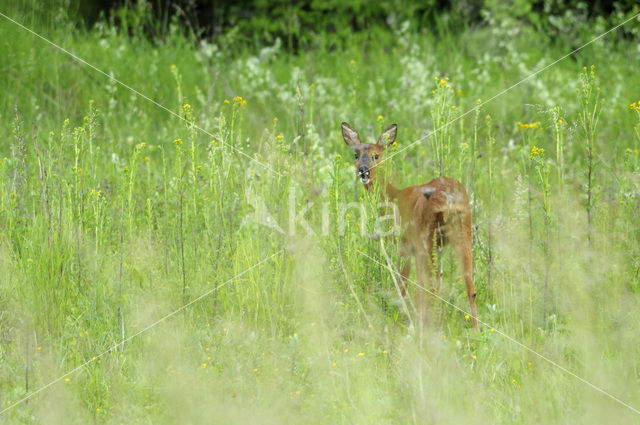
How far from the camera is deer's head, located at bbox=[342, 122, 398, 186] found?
452 centimetres

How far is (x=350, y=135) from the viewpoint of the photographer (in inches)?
190

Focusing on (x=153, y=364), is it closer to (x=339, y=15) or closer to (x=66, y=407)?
(x=66, y=407)

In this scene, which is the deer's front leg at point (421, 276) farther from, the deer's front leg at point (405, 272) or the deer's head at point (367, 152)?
the deer's head at point (367, 152)

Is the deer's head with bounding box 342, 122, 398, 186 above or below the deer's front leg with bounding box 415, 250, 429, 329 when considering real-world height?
above

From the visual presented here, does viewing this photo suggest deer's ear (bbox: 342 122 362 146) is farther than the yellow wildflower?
Yes

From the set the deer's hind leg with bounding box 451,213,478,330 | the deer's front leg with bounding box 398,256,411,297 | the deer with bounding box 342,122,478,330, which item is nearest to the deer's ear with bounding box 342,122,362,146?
the deer with bounding box 342,122,478,330

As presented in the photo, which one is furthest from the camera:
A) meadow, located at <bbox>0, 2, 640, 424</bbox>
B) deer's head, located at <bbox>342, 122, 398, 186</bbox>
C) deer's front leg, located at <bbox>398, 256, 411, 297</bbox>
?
deer's head, located at <bbox>342, 122, 398, 186</bbox>

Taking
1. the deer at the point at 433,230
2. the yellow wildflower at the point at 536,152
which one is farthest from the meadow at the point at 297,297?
the deer at the point at 433,230

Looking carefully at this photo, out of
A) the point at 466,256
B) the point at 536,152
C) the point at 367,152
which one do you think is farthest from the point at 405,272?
the point at 536,152

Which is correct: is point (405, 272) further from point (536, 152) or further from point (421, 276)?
point (536, 152)

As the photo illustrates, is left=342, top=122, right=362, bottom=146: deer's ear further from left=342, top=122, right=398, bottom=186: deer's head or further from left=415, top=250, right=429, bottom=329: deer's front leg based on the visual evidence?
left=415, top=250, right=429, bottom=329: deer's front leg

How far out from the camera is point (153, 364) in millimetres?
3408

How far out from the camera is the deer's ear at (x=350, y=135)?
15.7ft

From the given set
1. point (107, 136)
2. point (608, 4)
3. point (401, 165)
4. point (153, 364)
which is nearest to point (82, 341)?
point (153, 364)
